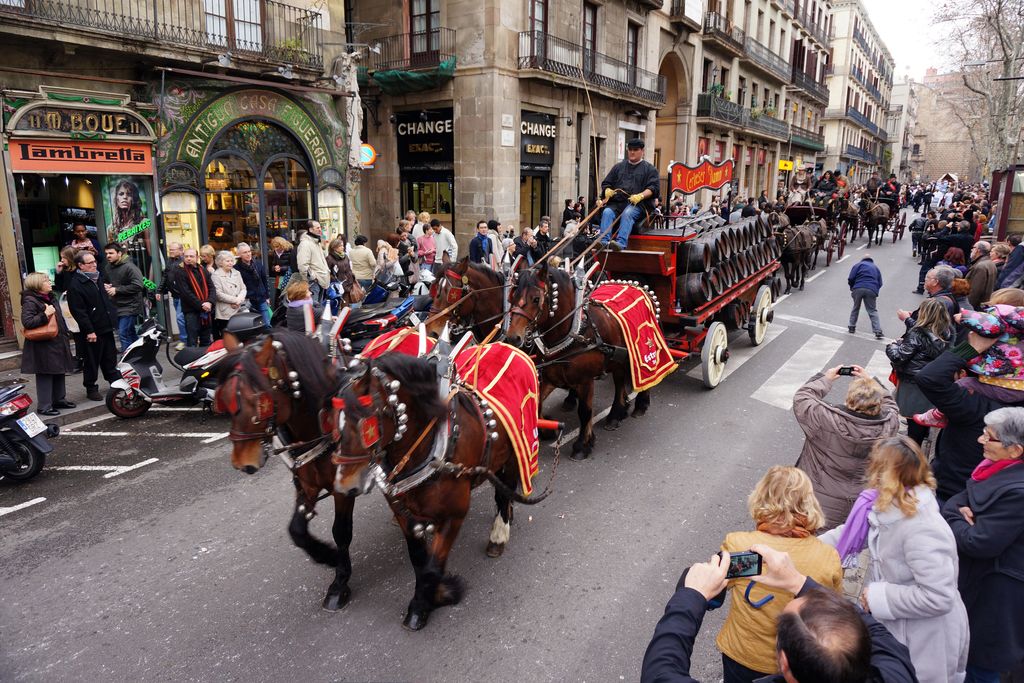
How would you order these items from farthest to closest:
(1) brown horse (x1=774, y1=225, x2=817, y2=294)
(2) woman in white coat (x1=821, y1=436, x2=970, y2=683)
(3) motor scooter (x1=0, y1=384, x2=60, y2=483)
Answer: (1) brown horse (x1=774, y1=225, x2=817, y2=294) → (3) motor scooter (x1=0, y1=384, x2=60, y2=483) → (2) woman in white coat (x1=821, y1=436, x2=970, y2=683)

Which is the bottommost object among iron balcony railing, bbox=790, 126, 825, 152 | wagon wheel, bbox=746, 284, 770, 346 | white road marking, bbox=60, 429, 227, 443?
white road marking, bbox=60, 429, 227, 443

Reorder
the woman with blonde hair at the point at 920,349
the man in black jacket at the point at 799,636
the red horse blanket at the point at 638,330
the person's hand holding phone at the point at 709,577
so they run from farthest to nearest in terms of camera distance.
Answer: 1. the red horse blanket at the point at 638,330
2. the woman with blonde hair at the point at 920,349
3. the person's hand holding phone at the point at 709,577
4. the man in black jacket at the point at 799,636

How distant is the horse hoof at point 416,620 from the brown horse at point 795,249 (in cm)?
1344

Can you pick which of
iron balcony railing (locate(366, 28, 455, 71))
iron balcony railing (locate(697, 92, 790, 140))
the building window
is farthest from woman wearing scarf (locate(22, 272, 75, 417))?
iron balcony railing (locate(697, 92, 790, 140))

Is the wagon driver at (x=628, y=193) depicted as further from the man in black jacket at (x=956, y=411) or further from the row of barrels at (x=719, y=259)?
the man in black jacket at (x=956, y=411)

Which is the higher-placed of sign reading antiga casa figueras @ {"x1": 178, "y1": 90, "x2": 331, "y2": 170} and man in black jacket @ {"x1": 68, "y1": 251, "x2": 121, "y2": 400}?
sign reading antiga casa figueras @ {"x1": 178, "y1": 90, "x2": 331, "y2": 170}

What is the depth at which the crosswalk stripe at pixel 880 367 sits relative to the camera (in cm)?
938

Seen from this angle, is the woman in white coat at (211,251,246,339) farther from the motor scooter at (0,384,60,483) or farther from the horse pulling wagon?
the horse pulling wagon

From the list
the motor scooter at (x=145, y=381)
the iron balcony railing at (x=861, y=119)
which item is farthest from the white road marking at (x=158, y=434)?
the iron balcony railing at (x=861, y=119)

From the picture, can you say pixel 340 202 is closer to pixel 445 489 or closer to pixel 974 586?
pixel 445 489

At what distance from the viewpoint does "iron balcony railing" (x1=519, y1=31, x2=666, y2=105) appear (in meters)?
17.9

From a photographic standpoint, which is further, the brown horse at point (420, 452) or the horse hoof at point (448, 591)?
the horse hoof at point (448, 591)

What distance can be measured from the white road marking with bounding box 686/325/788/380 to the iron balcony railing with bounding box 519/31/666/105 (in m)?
7.68

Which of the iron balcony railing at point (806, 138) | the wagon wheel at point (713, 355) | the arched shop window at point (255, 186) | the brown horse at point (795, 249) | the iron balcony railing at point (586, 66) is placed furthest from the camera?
the iron balcony railing at point (806, 138)
